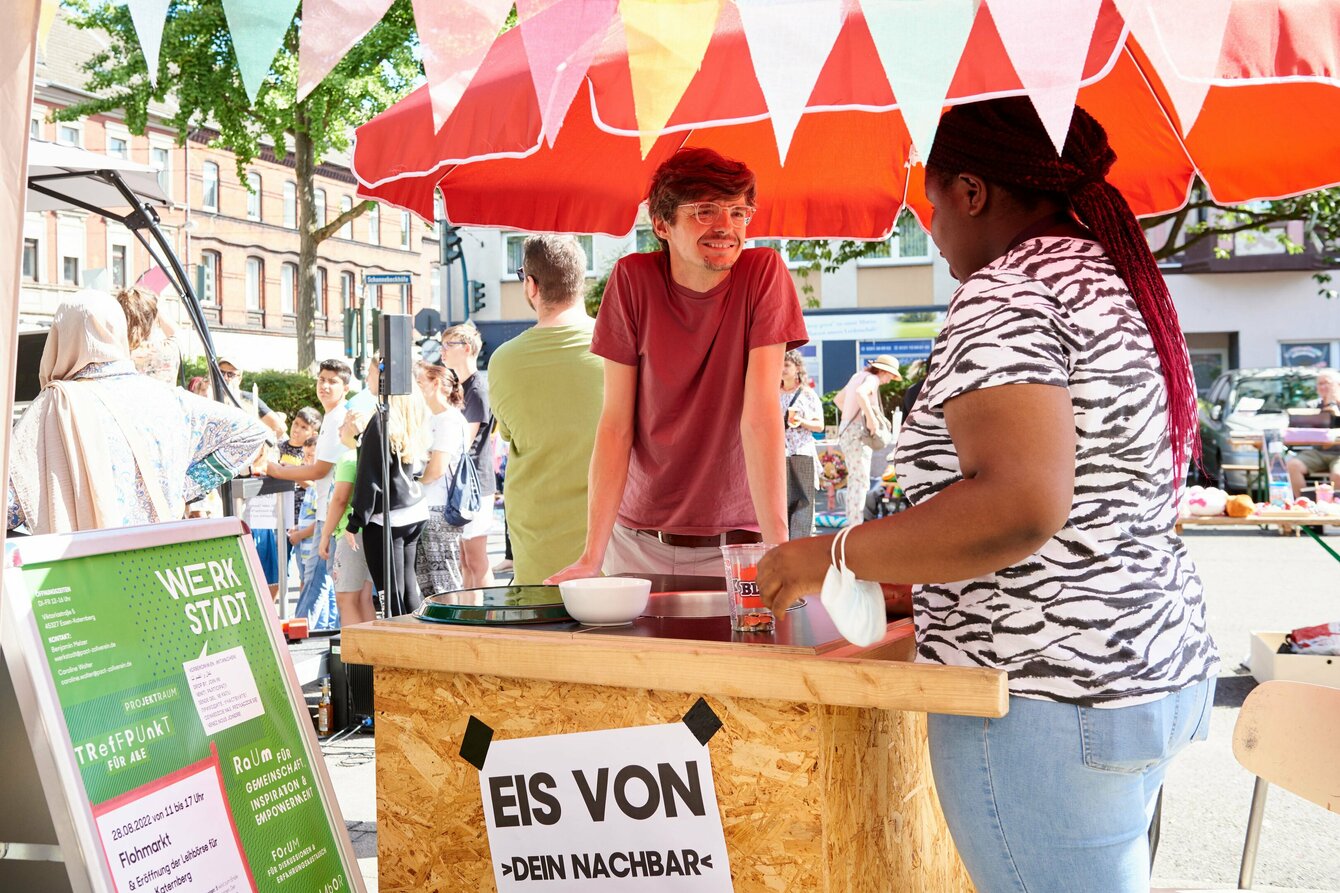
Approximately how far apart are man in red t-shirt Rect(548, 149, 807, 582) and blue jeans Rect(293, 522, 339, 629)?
5157 mm

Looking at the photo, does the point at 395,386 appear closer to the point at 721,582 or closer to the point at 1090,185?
the point at 721,582

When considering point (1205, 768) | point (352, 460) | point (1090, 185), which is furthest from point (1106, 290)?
point (352, 460)

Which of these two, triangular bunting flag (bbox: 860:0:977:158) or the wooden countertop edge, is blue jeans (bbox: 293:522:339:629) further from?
triangular bunting flag (bbox: 860:0:977:158)

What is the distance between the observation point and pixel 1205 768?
4996mm

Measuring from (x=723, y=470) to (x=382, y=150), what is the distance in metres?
1.15

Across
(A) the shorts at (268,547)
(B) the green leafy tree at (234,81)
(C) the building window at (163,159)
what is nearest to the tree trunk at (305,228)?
(B) the green leafy tree at (234,81)

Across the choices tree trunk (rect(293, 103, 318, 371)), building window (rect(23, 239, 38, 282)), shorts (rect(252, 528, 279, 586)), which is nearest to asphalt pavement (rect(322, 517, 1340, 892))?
shorts (rect(252, 528, 279, 586))

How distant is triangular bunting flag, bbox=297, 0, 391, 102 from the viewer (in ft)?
5.36

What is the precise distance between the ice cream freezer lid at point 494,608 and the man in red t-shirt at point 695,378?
52 cm

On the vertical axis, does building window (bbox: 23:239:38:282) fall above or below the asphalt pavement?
above

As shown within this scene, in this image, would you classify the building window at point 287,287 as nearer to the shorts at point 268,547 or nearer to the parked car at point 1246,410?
the parked car at point 1246,410

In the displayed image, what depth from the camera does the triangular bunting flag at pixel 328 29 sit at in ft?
Result: 5.36

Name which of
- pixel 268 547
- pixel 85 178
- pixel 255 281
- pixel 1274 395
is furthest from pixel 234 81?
pixel 255 281

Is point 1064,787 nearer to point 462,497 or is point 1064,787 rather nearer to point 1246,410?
point 462,497
